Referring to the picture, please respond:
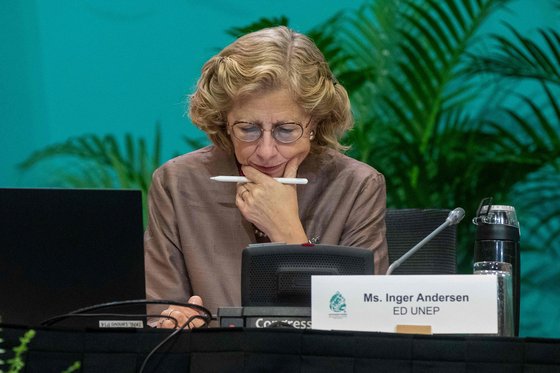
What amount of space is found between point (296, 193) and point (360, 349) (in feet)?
3.71

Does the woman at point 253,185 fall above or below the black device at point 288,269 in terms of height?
above

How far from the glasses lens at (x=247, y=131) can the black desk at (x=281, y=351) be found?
1038 millimetres

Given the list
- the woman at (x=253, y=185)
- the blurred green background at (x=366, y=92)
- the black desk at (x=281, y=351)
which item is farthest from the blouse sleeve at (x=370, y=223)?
the blurred green background at (x=366, y=92)

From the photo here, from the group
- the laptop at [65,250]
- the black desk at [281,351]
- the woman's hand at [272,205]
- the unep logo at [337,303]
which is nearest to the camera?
the black desk at [281,351]

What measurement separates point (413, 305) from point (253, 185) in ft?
3.44

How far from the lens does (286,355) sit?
1456 mm

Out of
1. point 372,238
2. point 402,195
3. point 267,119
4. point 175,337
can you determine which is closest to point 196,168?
point 267,119

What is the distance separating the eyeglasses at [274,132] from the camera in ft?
8.04

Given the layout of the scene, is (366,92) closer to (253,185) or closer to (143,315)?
(253,185)

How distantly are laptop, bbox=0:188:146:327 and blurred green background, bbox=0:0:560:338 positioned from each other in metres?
2.49

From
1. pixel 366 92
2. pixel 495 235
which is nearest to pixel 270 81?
pixel 495 235

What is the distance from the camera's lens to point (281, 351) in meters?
1.46

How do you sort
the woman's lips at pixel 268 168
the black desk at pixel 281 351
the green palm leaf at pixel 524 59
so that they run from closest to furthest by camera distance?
the black desk at pixel 281 351
the woman's lips at pixel 268 168
the green palm leaf at pixel 524 59

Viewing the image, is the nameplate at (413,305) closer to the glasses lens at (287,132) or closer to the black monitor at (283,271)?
the black monitor at (283,271)
